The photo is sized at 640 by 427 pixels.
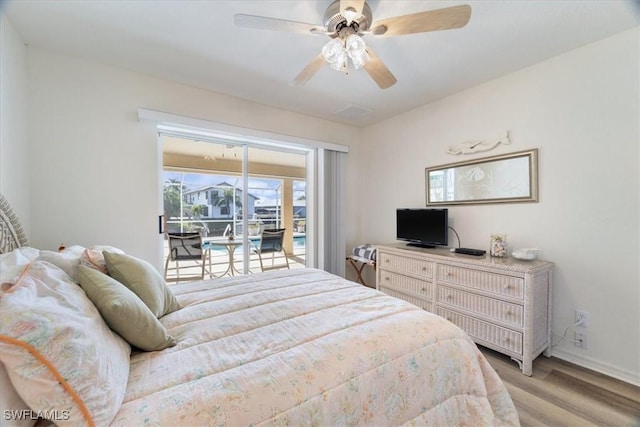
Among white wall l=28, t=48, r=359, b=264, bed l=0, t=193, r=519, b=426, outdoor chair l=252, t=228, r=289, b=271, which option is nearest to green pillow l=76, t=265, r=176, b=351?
bed l=0, t=193, r=519, b=426

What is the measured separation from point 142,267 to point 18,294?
23.8 inches

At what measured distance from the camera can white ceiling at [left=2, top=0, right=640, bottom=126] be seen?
5.40 feet

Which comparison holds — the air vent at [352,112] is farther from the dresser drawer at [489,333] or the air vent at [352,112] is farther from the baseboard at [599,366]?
the baseboard at [599,366]

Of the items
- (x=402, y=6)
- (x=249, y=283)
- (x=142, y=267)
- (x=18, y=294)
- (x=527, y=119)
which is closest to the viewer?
(x=18, y=294)

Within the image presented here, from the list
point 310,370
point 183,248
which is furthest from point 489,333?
point 183,248

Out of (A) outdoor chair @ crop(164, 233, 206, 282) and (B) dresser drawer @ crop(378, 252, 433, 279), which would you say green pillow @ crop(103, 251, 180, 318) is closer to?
(A) outdoor chair @ crop(164, 233, 206, 282)

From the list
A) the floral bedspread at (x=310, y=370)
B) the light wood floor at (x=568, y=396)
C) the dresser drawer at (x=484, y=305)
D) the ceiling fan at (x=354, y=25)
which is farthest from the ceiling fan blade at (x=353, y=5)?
the light wood floor at (x=568, y=396)

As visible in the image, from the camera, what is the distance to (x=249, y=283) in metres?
1.87

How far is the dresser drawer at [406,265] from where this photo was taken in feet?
8.38

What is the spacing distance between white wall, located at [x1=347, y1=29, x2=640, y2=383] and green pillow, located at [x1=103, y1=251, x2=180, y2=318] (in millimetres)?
2758

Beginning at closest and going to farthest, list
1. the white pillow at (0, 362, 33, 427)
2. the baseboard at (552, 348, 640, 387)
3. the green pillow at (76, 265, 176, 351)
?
the white pillow at (0, 362, 33, 427) → the green pillow at (76, 265, 176, 351) → the baseboard at (552, 348, 640, 387)

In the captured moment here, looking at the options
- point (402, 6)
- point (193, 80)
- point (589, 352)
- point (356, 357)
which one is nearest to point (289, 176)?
point (193, 80)

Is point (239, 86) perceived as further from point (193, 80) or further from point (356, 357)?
point (356, 357)

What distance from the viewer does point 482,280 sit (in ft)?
7.04
